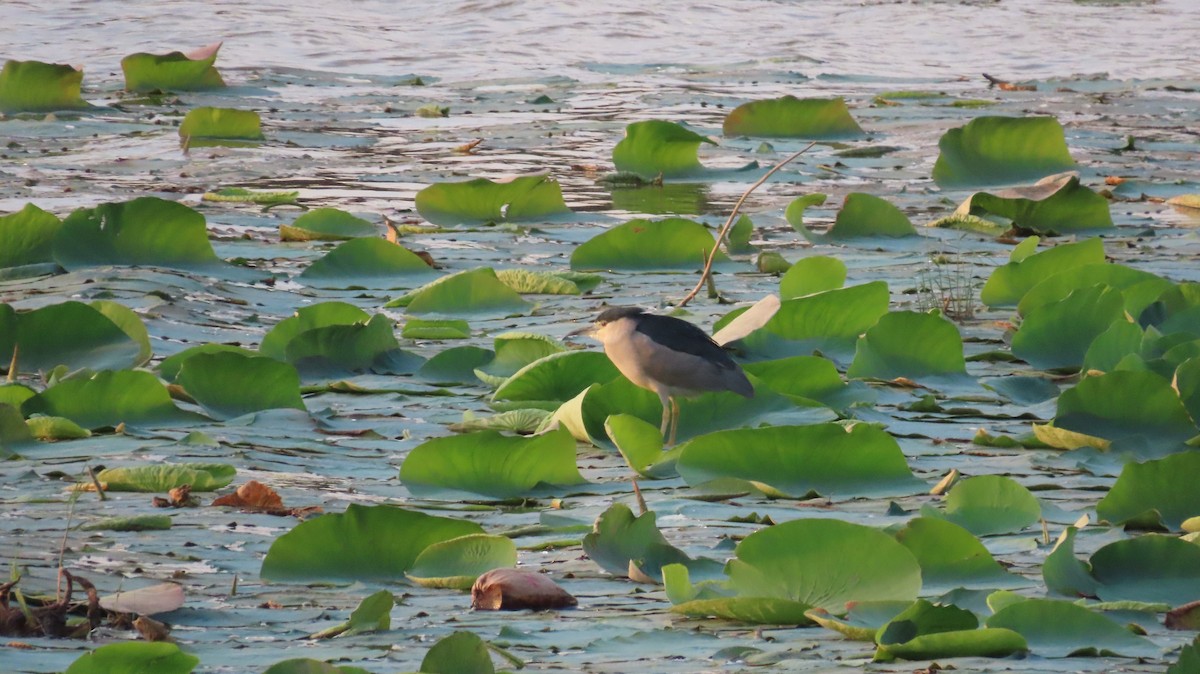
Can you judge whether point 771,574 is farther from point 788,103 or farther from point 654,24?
point 654,24

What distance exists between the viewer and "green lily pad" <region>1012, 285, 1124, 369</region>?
407cm

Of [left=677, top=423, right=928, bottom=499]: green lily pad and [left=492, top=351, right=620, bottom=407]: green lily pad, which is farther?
[left=492, top=351, right=620, bottom=407]: green lily pad

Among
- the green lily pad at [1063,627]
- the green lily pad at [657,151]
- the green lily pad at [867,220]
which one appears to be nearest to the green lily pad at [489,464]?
the green lily pad at [1063,627]

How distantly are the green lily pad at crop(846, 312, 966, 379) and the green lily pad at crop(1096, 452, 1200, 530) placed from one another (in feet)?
3.87

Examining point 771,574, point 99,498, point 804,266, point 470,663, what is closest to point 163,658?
point 470,663

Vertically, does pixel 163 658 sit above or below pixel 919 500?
above

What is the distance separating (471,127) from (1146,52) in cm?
728

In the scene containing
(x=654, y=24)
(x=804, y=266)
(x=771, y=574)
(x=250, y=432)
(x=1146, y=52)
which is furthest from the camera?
(x=654, y=24)

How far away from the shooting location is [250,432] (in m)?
3.57

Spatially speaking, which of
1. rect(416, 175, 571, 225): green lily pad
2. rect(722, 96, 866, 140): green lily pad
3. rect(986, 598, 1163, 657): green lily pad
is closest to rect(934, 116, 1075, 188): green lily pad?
rect(722, 96, 866, 140): green lily pad

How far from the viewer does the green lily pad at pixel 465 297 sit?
15.6ft

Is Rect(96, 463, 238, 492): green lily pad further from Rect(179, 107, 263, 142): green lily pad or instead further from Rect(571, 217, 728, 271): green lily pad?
Rect(179, 107, 263, 142): green lily pad

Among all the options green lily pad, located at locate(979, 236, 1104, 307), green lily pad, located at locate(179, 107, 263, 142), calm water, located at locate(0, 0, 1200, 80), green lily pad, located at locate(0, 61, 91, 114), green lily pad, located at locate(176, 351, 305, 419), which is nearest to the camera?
green lily pad, located at locate(176, 351, 305, 419)

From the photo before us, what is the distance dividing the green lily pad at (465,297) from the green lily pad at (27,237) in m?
1.08
